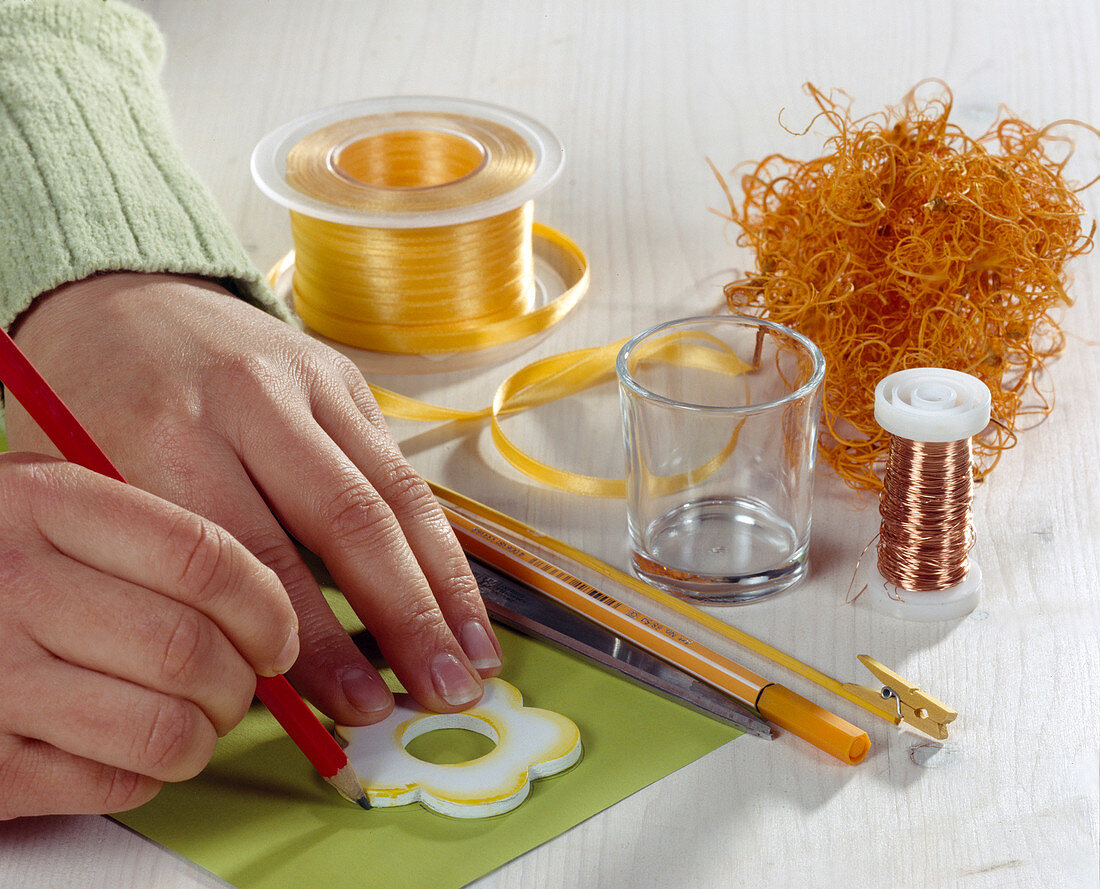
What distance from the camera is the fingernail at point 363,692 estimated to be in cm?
66

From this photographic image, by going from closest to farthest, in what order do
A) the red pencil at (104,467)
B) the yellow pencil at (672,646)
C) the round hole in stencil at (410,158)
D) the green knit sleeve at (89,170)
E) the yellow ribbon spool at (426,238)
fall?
the red pencil at (104,467) → the yellow pencil at (672,646) → the green knit sleeve at (89,170) → the yellow ribbon spool at (426,238) → the round hole in stencil at (410,158)

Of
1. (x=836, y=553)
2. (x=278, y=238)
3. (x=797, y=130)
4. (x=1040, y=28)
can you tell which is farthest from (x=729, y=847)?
(x=1040, y=28)

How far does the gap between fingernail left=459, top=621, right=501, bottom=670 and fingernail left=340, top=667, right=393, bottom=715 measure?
54mm

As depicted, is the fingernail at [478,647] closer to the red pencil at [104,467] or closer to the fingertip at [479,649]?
the fingertip at [479,649]

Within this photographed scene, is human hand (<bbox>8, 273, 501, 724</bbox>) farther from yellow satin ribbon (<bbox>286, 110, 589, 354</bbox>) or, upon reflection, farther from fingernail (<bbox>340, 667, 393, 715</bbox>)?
yellow satin ribbon (<bbox>286, 110, 589, 354</bbox>)

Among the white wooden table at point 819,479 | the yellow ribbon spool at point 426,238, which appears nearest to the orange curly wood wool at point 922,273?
the white wooden table at point 819,479

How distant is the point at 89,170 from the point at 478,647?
49 cm

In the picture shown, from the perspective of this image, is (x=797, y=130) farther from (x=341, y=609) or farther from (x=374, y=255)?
(x=341, y=609)

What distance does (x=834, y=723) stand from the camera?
2.14ft

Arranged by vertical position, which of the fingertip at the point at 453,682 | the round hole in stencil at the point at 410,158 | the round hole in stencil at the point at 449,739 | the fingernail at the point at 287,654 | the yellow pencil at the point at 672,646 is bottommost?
the round hole in stencil at the point at 449,739

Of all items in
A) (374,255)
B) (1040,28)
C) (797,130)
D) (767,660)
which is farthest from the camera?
(1040,28)

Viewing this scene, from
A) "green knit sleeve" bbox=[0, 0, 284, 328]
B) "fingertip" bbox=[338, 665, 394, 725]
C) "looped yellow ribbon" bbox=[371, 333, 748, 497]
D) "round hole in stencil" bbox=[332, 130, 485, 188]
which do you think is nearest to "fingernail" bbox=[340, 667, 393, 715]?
"fingertip" bbox=[338, 665, 394, 725]

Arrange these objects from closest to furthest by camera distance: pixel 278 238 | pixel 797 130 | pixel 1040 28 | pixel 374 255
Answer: pixel 374 255 → pixel 278 238 → pixel 797 130 → pixel 1040 28

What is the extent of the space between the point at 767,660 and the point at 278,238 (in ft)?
2.39
